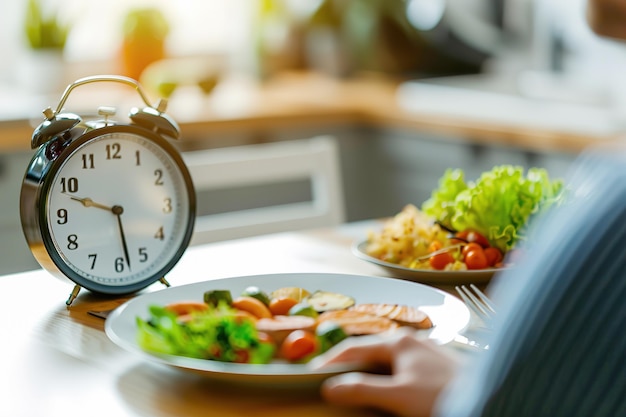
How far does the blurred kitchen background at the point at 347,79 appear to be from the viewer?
9.34 feet

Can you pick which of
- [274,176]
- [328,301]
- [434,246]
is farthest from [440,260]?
[274,176]

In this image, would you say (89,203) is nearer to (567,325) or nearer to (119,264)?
(119,264)

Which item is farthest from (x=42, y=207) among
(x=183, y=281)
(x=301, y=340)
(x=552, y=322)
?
(x=552, y=322)

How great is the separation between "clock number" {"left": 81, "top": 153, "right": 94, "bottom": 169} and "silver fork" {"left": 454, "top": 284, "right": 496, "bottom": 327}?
19.7 inches

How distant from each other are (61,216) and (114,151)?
0.37 feet

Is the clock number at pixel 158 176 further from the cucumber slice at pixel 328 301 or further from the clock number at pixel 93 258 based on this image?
the cucumber slice at pixel 328 301

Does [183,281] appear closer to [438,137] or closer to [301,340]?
[301,340]

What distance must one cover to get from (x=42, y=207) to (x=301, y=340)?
0.43 meters

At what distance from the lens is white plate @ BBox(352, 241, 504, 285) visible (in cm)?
133

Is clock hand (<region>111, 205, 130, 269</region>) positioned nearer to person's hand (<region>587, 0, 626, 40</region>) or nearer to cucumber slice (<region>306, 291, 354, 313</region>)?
cucumber slice (<region>306, 291, 354, 313</region>)

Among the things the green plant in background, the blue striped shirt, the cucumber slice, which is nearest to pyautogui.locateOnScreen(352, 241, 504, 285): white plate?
the cucumber slice

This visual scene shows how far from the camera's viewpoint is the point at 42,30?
10.8 feet

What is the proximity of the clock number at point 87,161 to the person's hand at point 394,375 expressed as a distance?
476 mm

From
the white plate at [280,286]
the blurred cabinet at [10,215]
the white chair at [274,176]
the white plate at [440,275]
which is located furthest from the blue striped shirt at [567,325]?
the blurred cabinet at [10,215]
